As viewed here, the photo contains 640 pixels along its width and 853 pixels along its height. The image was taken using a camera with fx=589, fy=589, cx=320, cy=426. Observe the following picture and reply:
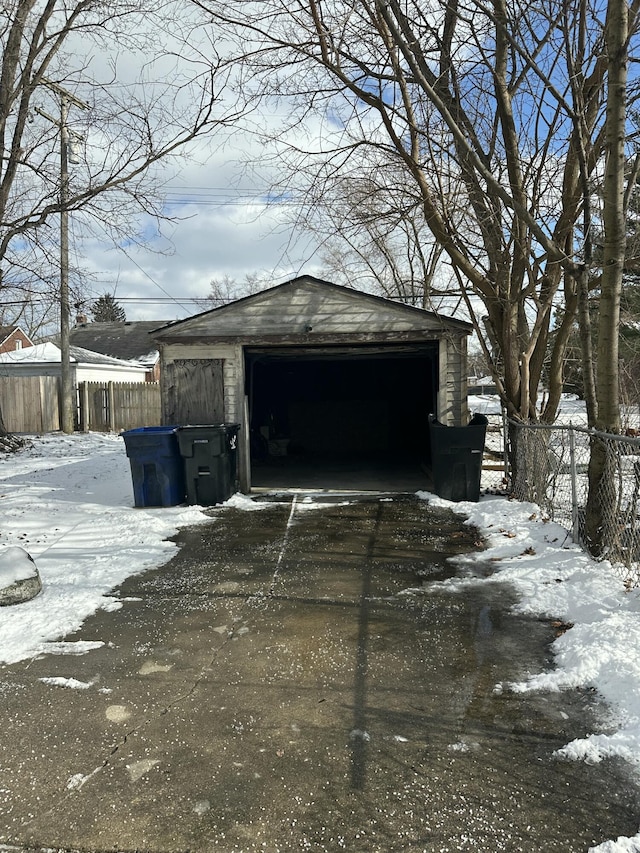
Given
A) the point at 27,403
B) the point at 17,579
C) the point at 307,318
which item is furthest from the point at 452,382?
the point at 27,403

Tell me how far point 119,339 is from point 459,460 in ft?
101

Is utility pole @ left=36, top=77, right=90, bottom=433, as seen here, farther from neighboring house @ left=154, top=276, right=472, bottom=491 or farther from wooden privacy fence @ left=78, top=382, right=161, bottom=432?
neighboring house @ left=154, top=276, right=472, bottom=491

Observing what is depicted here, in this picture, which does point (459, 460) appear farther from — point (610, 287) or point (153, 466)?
point (153, 466)

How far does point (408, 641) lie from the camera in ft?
12.7

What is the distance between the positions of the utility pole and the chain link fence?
8.54 meters

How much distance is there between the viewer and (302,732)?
2.84m

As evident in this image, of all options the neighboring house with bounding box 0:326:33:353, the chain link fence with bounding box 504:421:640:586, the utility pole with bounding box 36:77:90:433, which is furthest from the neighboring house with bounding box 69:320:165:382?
the chain link fence with bounding box 504:421:640:586

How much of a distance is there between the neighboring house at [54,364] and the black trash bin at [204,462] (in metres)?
15.7

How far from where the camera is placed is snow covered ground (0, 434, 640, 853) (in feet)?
10.4

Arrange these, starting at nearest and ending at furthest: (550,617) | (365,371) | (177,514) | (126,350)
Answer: (550,617) → (177,514) → (365,371) → (126,350)

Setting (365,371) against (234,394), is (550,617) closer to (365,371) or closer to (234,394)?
(234,394)

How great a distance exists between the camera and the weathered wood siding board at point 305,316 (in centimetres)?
946

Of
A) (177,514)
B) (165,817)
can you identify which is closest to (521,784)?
(165,817)

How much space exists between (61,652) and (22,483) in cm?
757
